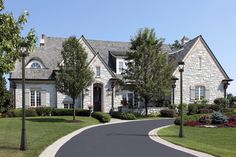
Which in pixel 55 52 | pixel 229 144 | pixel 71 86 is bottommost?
pixel 229 144

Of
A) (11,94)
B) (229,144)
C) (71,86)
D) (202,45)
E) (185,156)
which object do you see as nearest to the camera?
(185,156)

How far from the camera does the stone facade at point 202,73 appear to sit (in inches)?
1759

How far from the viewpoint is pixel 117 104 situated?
137 feet

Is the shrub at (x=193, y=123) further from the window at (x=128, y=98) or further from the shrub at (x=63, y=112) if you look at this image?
the window at (x=128, y=98)

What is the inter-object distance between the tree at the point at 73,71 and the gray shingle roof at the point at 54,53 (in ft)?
Answer: 29.8

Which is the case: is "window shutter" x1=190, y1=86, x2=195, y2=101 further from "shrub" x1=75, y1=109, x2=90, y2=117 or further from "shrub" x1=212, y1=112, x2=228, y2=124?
"shrub" x1=212, y1=112, x2=228, y2=124

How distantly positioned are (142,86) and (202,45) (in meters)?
12.5

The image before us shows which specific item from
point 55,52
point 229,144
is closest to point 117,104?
point 55,52

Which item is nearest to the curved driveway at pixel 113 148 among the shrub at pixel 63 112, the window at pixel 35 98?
the shrub at pixel 63 112

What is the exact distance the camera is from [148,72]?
38.0m

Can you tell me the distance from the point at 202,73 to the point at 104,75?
12.7 meters

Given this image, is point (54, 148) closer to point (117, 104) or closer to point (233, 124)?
point (233, 124)

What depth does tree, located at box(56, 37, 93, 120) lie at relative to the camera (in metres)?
29.9

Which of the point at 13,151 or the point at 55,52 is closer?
the point at 13,151
